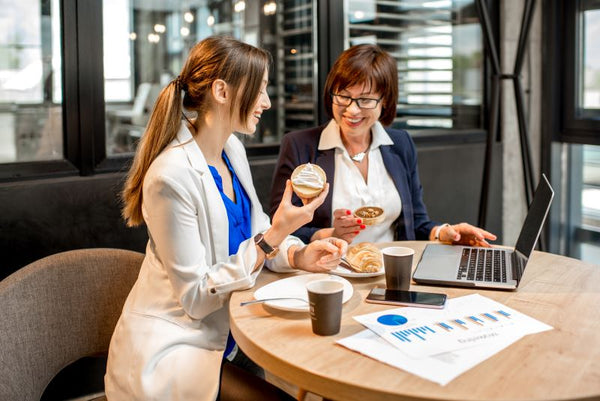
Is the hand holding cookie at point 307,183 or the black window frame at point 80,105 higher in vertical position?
the black window frame at point 80,105

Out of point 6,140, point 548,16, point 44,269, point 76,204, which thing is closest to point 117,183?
point 76,204

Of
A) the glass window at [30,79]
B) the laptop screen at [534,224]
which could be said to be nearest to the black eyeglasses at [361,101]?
the laptop screen at [534,224]

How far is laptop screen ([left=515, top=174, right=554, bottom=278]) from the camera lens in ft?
5.25

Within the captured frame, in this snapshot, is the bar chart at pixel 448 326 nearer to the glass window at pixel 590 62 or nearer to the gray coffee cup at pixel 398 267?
the gray coffee cup at pixel 398 267

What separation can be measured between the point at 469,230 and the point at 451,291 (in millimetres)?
470

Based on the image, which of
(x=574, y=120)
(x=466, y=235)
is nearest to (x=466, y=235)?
(x=466, y=235)

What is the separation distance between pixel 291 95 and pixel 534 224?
69.6 inches

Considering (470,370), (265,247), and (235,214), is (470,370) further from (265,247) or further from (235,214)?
(235,214)

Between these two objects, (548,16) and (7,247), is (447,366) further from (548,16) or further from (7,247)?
(548,16)

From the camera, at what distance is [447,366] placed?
112cm

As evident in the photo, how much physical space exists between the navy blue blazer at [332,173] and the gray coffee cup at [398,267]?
0.70 m

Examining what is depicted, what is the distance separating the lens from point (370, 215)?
197cm

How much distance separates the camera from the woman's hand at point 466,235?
1.96 m

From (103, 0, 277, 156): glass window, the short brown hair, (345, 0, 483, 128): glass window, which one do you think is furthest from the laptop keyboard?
(345, 0, 483, 128): glass window
